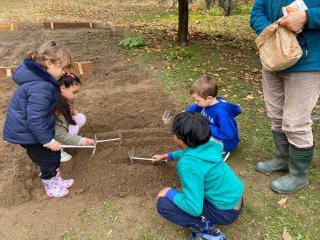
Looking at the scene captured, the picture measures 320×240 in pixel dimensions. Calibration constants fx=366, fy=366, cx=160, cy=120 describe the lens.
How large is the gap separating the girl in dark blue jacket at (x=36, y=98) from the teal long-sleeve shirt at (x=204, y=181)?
3.78 ft

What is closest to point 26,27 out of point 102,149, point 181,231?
point 102,149

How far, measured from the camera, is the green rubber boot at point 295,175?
324 centimetres

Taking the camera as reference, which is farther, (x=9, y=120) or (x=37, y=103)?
(x=9, y=120)

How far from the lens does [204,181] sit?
2.48 meters

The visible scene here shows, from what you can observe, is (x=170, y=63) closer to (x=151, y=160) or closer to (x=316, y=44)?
(x=151, y=160)

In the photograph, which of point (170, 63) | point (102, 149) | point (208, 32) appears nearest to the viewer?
point (102, 149)

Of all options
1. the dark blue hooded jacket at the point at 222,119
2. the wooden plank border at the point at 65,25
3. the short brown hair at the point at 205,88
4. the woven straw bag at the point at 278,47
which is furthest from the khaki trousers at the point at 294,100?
the wooden plank border at the point at 65,25

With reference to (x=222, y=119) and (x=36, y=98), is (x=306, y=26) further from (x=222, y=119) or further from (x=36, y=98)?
(x=36, y=98)

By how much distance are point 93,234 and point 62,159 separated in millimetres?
1096

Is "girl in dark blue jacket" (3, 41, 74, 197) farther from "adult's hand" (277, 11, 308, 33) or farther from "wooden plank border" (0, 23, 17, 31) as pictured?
"wooden plank border" (0, 23, 17, 31)

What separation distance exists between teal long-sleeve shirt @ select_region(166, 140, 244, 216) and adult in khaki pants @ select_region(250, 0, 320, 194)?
90cm

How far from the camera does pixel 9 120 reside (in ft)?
9.89

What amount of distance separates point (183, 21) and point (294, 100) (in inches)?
180

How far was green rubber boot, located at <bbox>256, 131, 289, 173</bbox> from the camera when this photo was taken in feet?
11.5
